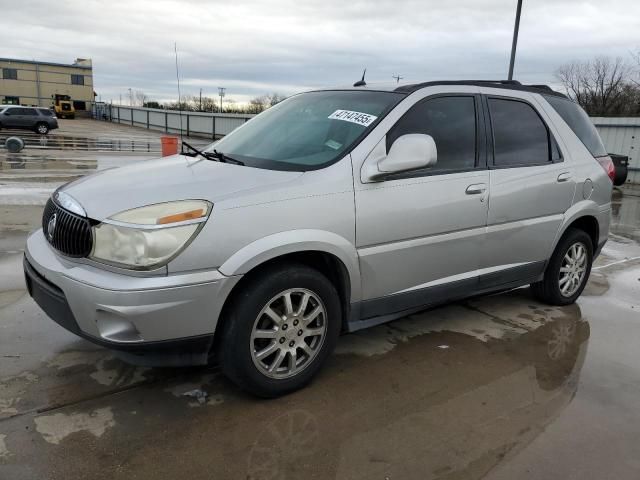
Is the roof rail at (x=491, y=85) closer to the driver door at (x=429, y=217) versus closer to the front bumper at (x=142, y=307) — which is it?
the driver door at (x=429, y=217)

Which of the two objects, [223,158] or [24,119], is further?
[24,119]

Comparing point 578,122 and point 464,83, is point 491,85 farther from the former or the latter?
point 578,122

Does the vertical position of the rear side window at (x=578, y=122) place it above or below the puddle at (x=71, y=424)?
above

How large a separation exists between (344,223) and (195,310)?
982 mm

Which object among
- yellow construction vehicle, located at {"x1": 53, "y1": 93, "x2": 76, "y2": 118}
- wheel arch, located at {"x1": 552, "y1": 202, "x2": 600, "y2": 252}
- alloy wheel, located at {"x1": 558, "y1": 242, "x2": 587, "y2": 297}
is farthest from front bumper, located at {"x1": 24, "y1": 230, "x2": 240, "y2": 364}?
yellow construction vehicle, located at {"x1": 53, "y1": 93, "x2": 76, "y2": 118}

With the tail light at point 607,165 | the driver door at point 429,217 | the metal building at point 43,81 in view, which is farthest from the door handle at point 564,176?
the metal building at point 43,81

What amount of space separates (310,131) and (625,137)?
16946mm

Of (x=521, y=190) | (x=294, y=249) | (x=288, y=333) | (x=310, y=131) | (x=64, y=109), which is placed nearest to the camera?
(x=294, y=249)

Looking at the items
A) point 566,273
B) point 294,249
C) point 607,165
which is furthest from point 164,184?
point 607,165

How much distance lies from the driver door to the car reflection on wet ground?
0.53m

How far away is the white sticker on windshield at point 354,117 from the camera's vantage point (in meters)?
3.35

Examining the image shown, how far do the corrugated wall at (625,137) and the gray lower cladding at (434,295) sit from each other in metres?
15.1

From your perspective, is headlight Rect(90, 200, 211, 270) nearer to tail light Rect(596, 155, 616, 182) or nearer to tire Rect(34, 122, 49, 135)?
tail light Rect(596, 155, 616, 182)

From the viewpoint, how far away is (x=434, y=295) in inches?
144
